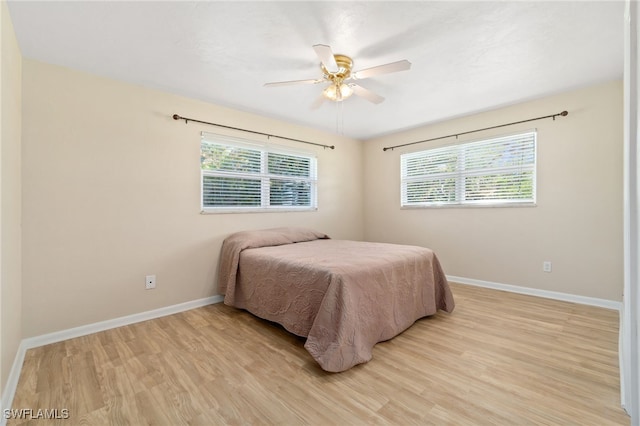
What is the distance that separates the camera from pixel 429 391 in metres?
1.61

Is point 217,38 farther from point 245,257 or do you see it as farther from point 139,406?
point 139,406

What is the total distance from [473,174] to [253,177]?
2930mm

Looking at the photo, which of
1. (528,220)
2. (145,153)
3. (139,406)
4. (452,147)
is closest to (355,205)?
(452,147)

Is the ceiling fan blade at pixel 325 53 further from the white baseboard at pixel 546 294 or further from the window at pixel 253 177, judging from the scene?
the white baseboard at pixel 546 294

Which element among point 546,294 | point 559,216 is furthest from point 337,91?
point 546,294

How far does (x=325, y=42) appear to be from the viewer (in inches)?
81.7

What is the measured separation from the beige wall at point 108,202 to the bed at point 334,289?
0.53 m

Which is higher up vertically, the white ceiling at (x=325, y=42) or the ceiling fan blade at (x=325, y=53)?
the white ceiling at (x=325, y=42)

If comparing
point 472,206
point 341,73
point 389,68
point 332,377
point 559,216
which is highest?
point 341,73

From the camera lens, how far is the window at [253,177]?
3301 mm

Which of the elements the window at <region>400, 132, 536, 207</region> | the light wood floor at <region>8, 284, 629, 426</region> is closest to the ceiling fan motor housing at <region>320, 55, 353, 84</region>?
the light wood floor at <region>8, 284, 629, 426</region>

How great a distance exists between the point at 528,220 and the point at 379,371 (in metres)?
2.74

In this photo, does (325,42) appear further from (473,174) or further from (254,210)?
(473,174)

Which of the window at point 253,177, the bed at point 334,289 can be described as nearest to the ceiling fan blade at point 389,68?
the bed at point 334,289
